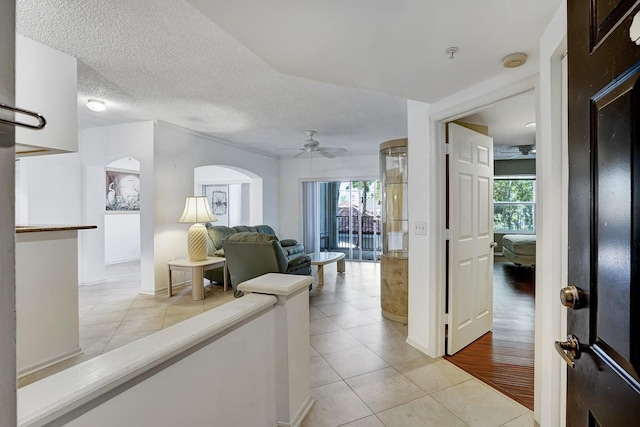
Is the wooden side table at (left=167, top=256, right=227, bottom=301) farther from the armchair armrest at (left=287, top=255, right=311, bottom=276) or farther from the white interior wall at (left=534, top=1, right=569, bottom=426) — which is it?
the white interior wall at (left=534, top=1, right=569, bottom=426)

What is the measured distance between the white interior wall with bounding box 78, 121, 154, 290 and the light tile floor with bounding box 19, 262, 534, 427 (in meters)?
0.48

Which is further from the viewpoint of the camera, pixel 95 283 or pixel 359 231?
pixel 359 231

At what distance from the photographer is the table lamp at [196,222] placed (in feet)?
14.3

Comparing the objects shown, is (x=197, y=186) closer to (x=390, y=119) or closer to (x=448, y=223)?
(x=390, y=119)

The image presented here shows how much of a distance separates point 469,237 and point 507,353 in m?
1.05

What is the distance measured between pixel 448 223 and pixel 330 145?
3860mm

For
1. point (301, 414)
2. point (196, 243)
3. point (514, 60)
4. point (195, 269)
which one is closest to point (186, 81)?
point (196, 243)

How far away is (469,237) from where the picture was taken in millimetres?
2809

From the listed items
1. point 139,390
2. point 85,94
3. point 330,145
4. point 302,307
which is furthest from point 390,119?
point 139,390

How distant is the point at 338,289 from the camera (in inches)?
191

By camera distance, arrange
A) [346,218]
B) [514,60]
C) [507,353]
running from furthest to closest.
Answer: [346,218] < [507,353] < [514,60]

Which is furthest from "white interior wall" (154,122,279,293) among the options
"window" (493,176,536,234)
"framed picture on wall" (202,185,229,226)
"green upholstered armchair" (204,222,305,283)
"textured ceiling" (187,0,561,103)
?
"window" (493,176,536,234)

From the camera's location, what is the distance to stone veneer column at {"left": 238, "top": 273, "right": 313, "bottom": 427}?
5.41 ft

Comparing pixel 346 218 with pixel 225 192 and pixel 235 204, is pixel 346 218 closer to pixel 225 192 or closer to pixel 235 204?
pixel 235 204
